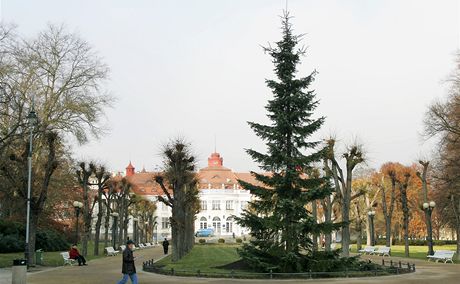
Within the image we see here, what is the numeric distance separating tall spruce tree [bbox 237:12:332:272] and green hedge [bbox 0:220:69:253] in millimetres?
24361

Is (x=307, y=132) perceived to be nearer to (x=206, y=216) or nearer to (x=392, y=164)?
(x=392, y=164)

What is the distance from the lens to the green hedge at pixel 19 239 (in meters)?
40.9

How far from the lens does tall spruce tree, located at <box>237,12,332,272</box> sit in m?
23.3

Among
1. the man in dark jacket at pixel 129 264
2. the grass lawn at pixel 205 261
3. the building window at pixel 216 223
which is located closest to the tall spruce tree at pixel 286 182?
the grass lawn at pixel 205 261

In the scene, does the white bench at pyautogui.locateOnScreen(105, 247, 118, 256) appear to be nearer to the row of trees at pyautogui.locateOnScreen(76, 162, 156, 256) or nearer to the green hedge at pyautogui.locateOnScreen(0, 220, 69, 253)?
the row of trees at pyautogui.locateOnScreen(76, 162, 156, 256)

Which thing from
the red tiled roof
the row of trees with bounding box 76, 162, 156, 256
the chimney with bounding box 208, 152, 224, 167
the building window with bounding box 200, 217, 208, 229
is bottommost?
the building window with bounding box 200, 217, 208, 229

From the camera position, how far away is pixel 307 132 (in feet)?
79.6

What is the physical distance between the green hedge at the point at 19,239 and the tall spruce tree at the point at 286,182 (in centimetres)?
2436

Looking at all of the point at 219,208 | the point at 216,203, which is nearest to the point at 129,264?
the point at 219,208

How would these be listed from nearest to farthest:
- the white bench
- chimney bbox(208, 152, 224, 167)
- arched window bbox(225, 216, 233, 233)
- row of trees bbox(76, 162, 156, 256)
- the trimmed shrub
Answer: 1. the trimmed shrub
2. row of trees bbox(76, 162, 156, 256)
3. the white bench
4. arched window bbox(225, 216, 233, 233)
5. chimney bbox(208, 152, 224, 167)

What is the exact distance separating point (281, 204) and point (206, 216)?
11462 cm

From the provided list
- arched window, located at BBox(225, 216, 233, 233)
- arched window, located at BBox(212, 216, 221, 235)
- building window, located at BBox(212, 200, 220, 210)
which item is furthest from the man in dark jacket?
building window, located at BBox(212, 200, 220, 210)

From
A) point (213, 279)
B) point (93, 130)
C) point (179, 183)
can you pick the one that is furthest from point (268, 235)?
point (93, 130)

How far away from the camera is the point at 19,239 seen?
142 feet
